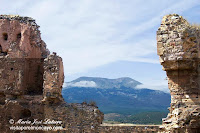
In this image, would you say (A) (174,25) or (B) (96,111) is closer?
(A) (174,25)

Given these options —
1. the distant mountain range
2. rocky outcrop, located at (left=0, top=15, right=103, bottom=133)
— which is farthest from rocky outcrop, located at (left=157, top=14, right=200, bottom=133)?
the distant mountain range

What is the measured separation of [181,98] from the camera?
24.4ft

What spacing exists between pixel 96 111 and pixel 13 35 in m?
6.69

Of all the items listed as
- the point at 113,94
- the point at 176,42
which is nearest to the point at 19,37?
the point at 176,42

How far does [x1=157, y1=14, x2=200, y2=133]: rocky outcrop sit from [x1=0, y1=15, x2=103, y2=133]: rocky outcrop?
263 inches

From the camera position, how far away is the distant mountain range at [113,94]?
81.5 metres

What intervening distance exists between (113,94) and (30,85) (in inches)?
2973

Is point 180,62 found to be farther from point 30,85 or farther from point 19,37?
point 19,37

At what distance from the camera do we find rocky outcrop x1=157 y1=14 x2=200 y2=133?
23.7ft

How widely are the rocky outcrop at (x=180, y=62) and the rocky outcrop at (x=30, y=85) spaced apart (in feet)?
22.0

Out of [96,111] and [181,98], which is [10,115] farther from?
[181,98]

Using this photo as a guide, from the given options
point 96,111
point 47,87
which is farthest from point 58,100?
point 96,111

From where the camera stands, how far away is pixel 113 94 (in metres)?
90.4

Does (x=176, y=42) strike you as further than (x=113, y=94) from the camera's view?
No
